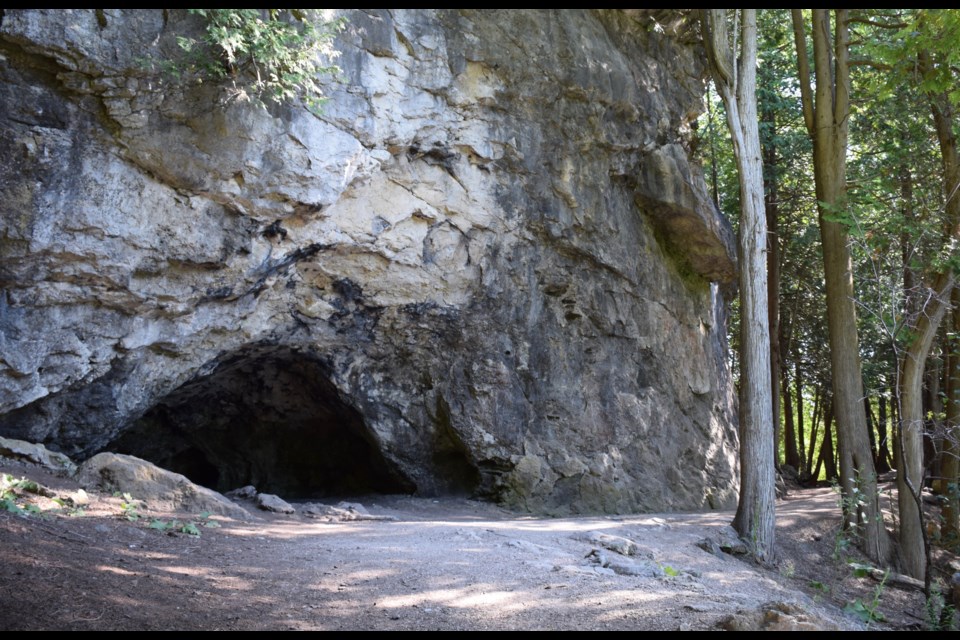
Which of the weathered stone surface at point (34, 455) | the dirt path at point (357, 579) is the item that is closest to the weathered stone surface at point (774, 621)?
the dirt path at point (357, 579)

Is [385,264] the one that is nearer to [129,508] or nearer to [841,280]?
[129,508]

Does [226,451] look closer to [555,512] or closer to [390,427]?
[390,427]

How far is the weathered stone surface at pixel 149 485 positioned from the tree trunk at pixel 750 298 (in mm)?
5702

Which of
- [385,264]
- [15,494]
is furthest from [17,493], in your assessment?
[385,264]

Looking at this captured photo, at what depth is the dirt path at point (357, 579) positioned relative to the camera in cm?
376

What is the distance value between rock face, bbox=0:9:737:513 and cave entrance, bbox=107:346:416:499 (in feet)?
0.17

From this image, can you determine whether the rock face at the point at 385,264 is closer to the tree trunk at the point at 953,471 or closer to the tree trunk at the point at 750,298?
the tree trunk at the point at 750,298

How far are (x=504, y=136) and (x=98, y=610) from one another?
8.40 metres

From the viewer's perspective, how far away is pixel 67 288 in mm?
7855

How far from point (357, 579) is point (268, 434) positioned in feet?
28.2

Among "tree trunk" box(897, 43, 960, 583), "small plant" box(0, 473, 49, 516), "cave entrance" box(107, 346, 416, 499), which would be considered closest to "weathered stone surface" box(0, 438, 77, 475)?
"small plant" box(0, 473, 49, 516)

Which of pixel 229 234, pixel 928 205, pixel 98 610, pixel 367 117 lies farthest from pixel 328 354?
pixel 928 205

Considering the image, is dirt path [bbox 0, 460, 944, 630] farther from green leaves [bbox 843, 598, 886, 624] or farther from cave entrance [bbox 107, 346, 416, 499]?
cave entrance [bbox 107, 346, 416, 499]
